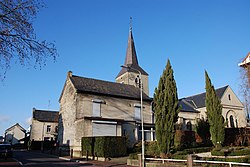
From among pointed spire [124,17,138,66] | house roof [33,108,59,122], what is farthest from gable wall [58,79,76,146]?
house roof [33,108,59,122]

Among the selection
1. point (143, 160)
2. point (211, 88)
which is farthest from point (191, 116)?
point (143, 160)

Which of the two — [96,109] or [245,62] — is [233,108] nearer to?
[96,109]

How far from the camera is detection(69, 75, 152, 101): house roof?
2878 centimetres

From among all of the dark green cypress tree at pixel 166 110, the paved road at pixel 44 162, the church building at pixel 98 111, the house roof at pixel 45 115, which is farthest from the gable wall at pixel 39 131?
the dark green cypress tree at pixel 166 110

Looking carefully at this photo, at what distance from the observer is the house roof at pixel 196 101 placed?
41.2 meters

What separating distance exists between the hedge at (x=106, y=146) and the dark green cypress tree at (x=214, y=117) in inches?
355

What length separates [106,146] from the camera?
2072 centimetres

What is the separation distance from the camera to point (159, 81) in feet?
64.8

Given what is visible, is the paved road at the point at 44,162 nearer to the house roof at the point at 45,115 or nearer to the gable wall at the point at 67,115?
the gable wall at the point at 67,115

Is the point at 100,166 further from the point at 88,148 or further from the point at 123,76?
Result: the point at 123,76

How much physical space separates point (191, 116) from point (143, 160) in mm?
27449

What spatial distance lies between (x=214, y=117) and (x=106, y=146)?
1122 centimetres

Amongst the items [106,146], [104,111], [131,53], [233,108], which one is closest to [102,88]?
[104,111]

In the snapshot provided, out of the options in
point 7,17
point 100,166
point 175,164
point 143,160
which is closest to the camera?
point 7,17
